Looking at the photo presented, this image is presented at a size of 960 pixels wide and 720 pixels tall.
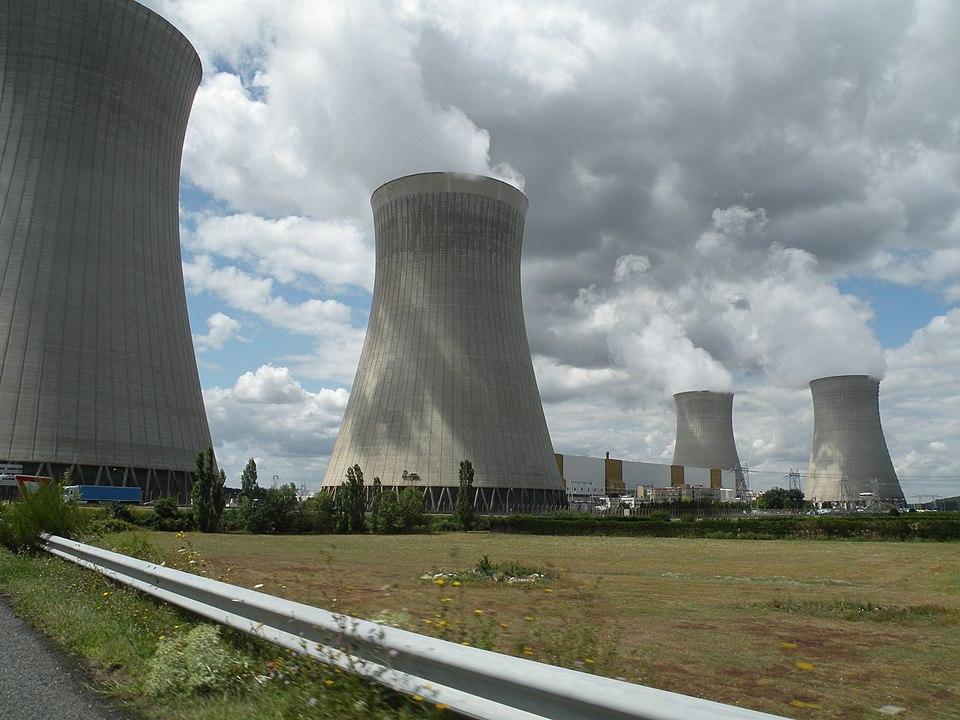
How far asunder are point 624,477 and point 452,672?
8367 cm

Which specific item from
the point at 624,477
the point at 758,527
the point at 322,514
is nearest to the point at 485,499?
the point at 322,514

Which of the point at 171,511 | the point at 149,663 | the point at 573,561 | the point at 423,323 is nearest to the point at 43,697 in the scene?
the point at 149,663

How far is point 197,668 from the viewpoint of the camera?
4133 mm

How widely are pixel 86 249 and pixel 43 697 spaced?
2838 cm

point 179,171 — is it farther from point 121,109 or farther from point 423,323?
point 423,323

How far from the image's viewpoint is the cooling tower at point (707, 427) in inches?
2852

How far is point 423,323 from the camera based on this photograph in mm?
38062

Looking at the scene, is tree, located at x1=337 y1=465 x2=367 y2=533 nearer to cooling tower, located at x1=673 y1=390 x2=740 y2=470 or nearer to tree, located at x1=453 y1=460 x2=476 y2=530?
tree, located at x1=453 y1=460 x2=476 y2=530

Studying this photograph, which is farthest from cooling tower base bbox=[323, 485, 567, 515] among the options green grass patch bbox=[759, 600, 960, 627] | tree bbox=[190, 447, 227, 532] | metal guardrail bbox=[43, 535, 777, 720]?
metal guardrail bbox=[43, 535, 777, 720]

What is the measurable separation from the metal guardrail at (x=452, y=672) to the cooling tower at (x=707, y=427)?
71.9 meters

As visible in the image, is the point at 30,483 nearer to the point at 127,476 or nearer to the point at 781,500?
the point at 127,476

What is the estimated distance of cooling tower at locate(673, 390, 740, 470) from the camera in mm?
72438

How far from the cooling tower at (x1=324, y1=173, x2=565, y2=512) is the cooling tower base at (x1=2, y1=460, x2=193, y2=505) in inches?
392

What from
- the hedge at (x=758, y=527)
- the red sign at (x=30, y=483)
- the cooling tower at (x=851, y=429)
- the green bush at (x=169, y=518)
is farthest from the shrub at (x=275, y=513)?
the cooling tower at (x=851, y=429)
